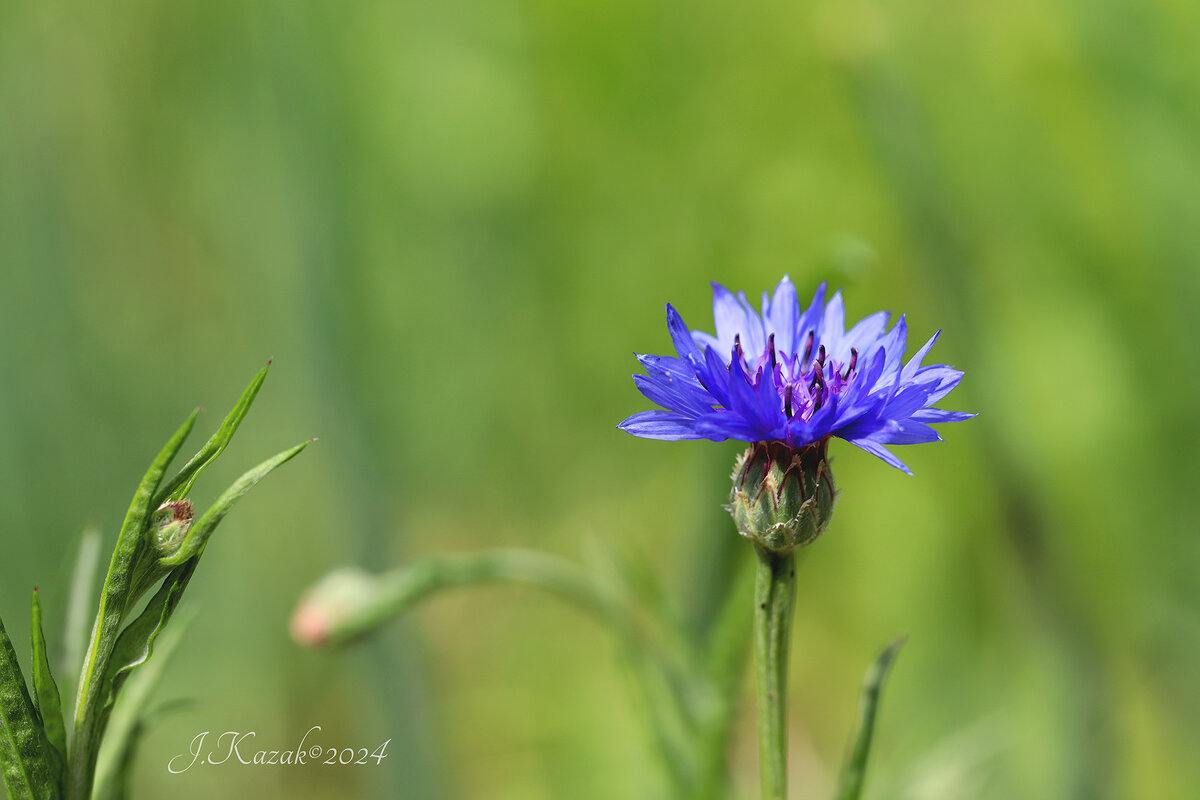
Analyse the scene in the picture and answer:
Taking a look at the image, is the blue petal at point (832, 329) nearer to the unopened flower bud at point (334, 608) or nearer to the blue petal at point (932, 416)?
the blue petal at point (932, 416)

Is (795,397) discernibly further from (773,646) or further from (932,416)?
(773,646)

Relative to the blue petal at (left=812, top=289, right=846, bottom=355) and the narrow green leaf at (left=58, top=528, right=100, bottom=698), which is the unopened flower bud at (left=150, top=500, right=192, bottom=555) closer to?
the narrow green leaf at (left=58, top=528, right=100, bottom=698)

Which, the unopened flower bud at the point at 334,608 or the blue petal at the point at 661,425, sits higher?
the blue petal at the point at 661,425

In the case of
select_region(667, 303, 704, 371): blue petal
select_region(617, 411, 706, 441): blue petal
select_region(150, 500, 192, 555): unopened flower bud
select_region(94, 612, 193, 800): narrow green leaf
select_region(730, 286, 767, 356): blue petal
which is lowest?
select_region(94, 612, 193, 800): narrow green leaf

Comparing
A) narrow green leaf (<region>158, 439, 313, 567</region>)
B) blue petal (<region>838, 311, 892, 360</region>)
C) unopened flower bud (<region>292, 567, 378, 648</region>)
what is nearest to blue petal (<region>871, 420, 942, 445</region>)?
blue petal (<region>838, 311, 892, 360</region>)

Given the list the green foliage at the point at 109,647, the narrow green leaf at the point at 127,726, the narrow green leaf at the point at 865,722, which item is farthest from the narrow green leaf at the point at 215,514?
the narrow green leaf at the point at 865,722

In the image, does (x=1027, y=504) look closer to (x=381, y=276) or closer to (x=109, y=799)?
(x=109, y=799)

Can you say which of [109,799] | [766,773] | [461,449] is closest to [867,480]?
[461,449]
